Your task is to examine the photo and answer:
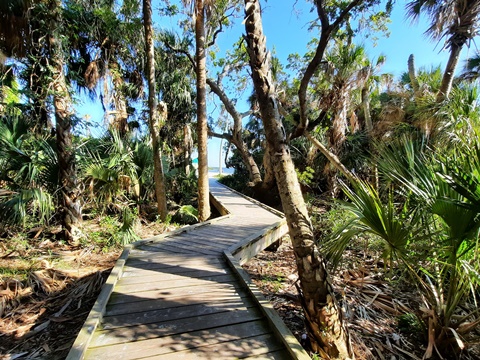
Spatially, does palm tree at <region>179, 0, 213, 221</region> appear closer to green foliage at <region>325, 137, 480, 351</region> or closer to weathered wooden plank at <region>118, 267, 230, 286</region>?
weathered wooden plank at <region>118, 267, 230, 286</region>

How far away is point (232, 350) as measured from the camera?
5.88ft

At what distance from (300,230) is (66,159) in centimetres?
479

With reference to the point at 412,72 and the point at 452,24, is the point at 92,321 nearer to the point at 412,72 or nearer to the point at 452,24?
the point at 452,24

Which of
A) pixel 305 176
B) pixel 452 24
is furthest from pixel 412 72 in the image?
pixel 305 176

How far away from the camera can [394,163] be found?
220 cm

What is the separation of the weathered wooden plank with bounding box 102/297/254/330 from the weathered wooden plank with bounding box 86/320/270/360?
9.3 inches

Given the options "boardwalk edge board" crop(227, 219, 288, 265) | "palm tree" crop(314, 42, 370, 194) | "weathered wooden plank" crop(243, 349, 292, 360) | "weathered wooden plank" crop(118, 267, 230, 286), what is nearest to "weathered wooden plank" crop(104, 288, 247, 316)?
"weathered wooden plank" crop(118, 267, 230, 286)

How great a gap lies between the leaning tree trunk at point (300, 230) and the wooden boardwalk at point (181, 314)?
403 mm

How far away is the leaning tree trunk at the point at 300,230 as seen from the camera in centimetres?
210

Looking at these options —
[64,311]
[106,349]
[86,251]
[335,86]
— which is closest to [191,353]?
[106,349]

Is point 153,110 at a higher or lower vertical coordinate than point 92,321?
higher

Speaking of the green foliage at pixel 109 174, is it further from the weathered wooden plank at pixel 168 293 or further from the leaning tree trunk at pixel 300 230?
the leaning tree trunk at pixel 300 230

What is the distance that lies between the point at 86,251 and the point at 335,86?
6.61m

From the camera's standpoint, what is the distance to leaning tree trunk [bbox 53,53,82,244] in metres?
4.51
